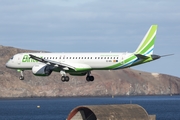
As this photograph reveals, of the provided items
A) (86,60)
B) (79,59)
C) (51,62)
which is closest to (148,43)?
(86,60)

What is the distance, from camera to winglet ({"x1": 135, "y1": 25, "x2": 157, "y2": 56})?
391 ft

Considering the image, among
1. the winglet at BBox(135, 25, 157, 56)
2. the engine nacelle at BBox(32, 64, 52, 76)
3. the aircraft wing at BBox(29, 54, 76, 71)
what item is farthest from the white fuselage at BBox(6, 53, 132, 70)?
the winglet at BBox(135, 25, 157, 56)

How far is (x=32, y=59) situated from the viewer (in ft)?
418

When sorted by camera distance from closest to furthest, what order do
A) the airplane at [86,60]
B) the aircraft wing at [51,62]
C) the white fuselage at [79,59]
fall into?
1. the airplane at [86,60]
2. the white fuselage at [79,59]
3. the aircraft wing at [51,62]

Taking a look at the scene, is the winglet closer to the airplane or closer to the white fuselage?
the airplane

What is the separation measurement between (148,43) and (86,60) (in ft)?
40.4

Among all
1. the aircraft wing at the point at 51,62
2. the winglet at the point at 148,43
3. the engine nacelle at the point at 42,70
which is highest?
the winglet at the point at 148,43

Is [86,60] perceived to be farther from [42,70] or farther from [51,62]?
[42,70]

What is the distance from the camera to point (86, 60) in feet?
394

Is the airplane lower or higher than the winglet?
lower

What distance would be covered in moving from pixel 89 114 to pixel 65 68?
36.2 m

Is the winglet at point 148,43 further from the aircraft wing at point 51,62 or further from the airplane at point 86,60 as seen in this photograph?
the aircraft wing at point 51,62

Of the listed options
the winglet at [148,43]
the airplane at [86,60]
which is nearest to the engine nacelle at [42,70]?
the airplane at [86,60]

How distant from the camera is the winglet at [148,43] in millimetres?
119250
